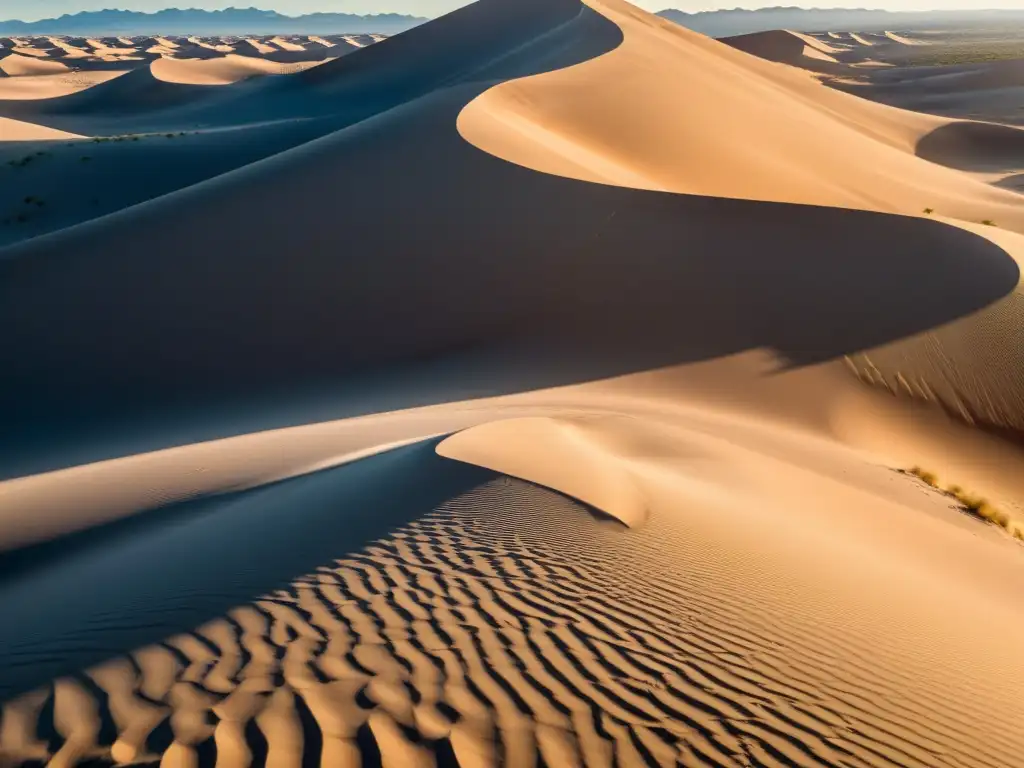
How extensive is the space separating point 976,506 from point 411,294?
758 cm

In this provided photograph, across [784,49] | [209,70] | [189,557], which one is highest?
[784,49]

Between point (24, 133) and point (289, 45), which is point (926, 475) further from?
point (289, 45)

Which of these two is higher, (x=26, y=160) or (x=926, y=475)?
(x=926, y=475)

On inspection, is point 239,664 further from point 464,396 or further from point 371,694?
point 464,396

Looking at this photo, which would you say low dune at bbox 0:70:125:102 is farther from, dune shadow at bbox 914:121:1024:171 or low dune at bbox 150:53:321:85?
dune shadow at bbox 914:121:1024:171

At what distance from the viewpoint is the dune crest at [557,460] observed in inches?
218

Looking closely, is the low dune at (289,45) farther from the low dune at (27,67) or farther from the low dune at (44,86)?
the low dune at (44,86)

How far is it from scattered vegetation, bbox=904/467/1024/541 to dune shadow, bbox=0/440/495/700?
5247 millimetres

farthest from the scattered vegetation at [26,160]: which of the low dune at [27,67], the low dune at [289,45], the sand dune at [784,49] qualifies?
the low dune at [289,45]

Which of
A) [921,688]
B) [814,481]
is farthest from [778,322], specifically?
[921,688]

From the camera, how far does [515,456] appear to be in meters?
6.18

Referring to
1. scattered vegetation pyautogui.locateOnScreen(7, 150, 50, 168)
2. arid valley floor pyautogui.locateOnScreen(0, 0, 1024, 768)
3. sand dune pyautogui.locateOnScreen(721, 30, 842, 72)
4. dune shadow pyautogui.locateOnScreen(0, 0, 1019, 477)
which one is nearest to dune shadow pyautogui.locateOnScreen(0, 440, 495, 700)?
arid valley floor pyautogui.locateOnScreen(0, 0, 1024, 768)

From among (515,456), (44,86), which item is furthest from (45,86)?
(515,456)

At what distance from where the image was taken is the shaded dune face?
9.72 ft
